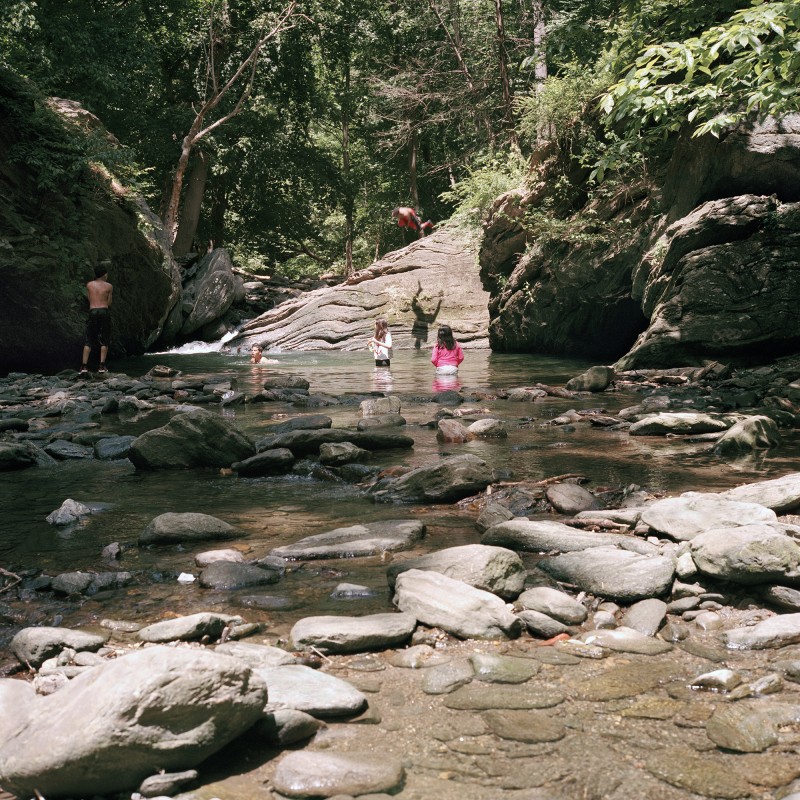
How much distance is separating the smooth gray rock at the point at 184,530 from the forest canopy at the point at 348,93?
517cm

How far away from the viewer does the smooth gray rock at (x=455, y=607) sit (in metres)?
3.48

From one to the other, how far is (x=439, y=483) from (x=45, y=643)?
3.26 metres

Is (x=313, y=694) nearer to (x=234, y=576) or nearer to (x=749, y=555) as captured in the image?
(x=234, y=576)

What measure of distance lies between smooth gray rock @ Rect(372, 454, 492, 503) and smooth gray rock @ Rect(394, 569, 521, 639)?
6.65ft

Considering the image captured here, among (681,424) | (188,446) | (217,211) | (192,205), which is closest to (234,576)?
(188,446)

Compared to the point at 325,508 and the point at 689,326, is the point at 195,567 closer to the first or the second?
the point at 325,508

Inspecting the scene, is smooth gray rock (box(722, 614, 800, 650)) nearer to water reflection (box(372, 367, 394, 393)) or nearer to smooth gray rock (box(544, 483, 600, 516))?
smooth gray rock (box(544, 483, 600, 516))

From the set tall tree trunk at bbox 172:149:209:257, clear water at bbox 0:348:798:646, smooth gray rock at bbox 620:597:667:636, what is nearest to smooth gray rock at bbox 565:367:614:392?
clear water at bbox 0:348:798:646

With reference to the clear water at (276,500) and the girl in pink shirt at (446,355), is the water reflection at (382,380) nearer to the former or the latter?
the girl in pink shirt at (446,355)

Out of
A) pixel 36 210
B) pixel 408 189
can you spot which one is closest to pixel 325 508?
pixel 36 210

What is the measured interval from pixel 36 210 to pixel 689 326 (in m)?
12.9

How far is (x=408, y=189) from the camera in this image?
37812mm

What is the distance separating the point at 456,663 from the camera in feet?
10.5

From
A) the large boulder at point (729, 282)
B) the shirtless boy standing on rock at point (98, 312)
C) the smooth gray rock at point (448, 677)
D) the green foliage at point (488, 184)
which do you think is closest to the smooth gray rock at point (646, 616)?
the smooth gray rock at point (448, 677)
